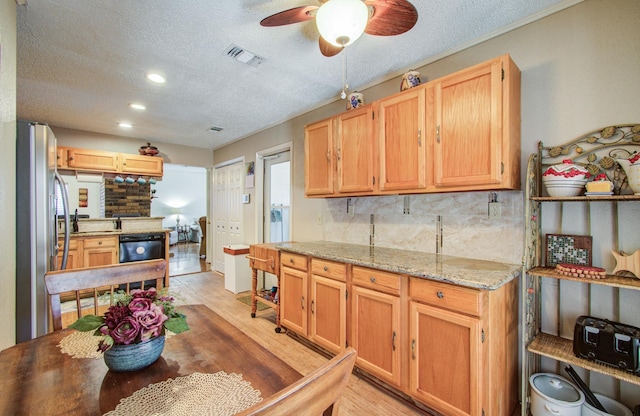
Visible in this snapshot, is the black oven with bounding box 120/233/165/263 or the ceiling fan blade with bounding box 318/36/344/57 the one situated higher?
the ceiling fan blade with bounding box 318/36/344/57

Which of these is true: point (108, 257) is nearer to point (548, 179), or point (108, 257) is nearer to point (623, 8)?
point (548, 179)

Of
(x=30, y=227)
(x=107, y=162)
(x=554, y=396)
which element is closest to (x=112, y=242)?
(x=107, y=162)

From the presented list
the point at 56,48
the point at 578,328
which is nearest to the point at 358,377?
the point at 578,328

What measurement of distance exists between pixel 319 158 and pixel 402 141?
97cm

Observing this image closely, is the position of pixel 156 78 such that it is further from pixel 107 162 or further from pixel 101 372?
pixel 101 372

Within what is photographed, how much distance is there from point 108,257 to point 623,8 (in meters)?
5.92

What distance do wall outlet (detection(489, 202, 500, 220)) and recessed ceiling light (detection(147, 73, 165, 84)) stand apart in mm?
3137

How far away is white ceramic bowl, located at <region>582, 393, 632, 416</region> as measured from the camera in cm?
152

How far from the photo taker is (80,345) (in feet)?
3.57

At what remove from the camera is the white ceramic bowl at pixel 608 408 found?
4.98 feet

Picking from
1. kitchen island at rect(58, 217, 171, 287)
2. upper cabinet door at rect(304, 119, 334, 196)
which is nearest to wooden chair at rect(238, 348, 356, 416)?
upper cabinet door at rect(304, 119, 334, 196)

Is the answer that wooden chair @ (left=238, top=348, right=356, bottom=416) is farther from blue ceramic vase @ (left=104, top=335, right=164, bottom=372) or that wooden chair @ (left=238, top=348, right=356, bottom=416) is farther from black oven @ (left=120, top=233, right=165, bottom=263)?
black oven @ (left=120, top=233, right=165, bottom=263)

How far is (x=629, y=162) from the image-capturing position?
1513 millimetres

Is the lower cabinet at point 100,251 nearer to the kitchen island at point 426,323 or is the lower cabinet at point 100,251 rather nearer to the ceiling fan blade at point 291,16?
the kitchen island at point 426,323
